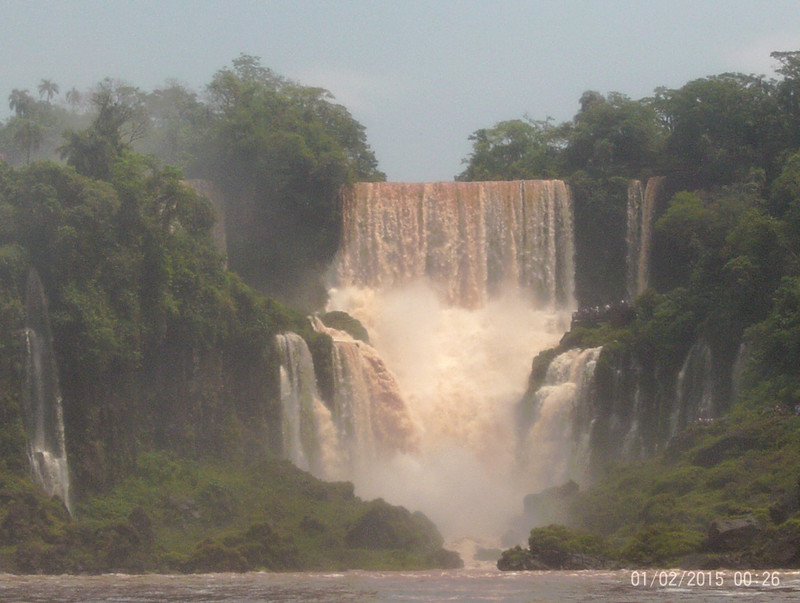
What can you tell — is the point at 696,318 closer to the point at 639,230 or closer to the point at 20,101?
the point at 639,230

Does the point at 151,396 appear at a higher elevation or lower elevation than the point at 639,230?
lower

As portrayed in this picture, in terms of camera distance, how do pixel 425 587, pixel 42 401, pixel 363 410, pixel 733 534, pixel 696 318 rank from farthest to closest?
pixel 363 410 → pixel 696 318 → pixel 42 401 → pixel 733 534 → pixel 425 587

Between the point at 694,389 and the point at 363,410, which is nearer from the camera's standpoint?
the point at 694,389

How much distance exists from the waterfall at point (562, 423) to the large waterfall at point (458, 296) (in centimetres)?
145

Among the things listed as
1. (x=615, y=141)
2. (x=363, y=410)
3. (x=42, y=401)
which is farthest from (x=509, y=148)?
(x=42, y=401)

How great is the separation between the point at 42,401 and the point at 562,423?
20.2m

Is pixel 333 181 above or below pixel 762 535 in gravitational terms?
above

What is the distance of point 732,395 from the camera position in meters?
53.8

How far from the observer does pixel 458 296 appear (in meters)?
68.4

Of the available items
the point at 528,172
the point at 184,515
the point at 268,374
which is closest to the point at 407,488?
the point at 268,374

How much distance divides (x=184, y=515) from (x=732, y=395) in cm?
1784

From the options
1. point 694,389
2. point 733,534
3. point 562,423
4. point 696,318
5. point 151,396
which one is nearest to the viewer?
point 733,534

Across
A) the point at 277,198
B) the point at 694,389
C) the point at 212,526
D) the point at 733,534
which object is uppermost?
the point at 277,198

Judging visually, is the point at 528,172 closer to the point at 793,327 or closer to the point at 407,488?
the point at 407,488
